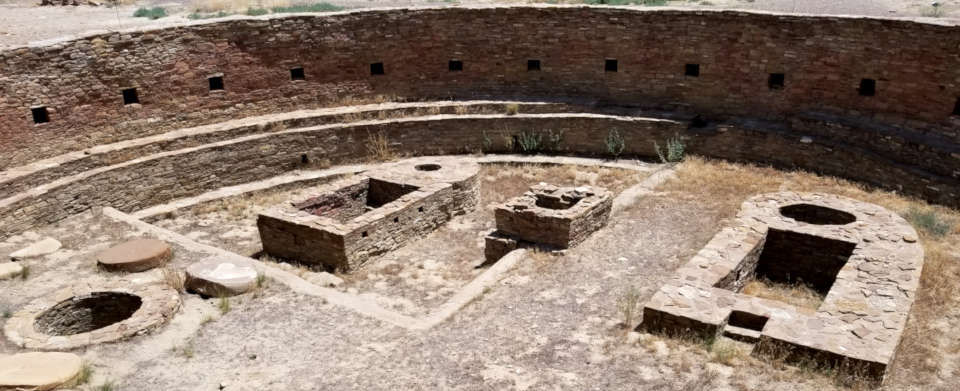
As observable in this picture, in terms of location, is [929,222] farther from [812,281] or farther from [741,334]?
[741,334]

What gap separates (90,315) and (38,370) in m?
2.13

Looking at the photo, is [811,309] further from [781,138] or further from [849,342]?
[781,138]

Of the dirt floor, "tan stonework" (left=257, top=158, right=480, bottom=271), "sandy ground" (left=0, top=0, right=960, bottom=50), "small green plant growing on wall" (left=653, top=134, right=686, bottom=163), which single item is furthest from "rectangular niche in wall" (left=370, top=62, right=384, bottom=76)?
"small green plant growing on wall" (left=653, top=134, right=686, bottom=163)

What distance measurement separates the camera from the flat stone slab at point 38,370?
23.2 ft

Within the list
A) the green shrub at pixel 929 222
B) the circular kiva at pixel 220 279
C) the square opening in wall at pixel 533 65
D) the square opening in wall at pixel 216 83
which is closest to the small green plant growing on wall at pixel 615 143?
the square opening in wall at pixel 533 65

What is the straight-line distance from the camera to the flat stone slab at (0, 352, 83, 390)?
7078 mm

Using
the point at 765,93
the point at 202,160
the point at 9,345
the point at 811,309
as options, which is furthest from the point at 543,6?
the point at 9,345

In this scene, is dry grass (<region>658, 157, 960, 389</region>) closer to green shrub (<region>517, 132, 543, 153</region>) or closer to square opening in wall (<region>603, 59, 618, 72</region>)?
square opening in wall (<region>603, 59, 618, 72</region>)

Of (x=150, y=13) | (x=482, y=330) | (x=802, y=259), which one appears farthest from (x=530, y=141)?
(x=150, y=13)

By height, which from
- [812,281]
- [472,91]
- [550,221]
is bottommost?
[812,281]

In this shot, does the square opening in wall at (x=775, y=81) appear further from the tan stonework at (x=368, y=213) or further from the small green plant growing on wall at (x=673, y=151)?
the tan stonework at (x=368, y=213)

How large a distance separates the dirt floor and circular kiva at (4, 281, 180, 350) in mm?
201

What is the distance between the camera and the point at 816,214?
37.6ft

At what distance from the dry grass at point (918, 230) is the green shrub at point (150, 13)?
13685mm
